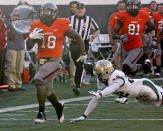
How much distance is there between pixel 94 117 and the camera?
8.50 meters

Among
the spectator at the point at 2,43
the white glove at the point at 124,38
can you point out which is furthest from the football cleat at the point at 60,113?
the spectator at the point at 2,43

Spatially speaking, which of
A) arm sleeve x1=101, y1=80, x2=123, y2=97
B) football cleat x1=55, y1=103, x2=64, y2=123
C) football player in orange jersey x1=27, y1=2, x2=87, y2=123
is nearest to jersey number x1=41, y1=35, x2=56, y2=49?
football player in orange jersey x1=27, y1=2, x2=87, y2=123

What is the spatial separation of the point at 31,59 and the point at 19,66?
91.3 inches

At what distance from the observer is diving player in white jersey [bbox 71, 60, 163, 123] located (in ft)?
23.7

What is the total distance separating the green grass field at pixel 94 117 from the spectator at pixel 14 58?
4.82ft

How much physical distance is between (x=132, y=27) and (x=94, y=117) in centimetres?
310

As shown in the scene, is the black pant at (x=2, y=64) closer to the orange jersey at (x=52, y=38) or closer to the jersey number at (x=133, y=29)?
the jersey number at (x=133, y=29)

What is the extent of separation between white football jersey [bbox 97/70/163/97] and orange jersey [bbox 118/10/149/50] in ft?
10.2

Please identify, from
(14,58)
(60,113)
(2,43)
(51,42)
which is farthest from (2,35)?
(60,113)

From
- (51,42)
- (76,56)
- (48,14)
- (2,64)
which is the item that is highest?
(48,14)

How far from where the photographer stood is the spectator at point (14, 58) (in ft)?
41.4

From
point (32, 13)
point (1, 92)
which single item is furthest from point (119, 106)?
point (1, 92)

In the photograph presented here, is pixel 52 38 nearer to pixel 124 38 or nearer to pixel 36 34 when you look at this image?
pixel 36 34

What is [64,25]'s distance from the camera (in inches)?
334
